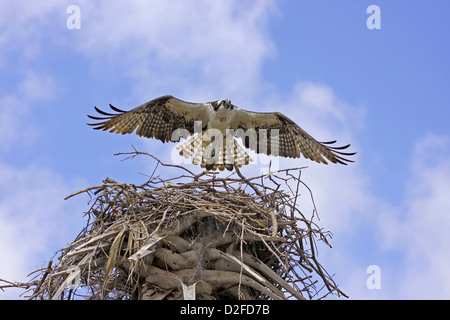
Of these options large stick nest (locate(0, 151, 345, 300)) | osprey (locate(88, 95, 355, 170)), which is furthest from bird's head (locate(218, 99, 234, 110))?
large stick nest (locate(0, 151, 345, 300))

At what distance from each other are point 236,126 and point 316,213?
3.45m

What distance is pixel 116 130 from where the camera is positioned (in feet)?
34.0

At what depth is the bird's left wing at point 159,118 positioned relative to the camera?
33.9 ft

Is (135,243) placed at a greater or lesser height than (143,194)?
lesser

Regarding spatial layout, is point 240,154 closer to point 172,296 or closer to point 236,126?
point 236,126

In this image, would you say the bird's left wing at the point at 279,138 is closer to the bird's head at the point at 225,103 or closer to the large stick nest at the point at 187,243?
Result: the bird's head at the point at 225,103

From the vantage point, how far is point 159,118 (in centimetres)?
1061

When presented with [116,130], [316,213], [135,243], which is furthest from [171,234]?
[116,130]

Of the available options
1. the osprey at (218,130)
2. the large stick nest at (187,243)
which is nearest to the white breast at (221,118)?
the osprey at (218,130)

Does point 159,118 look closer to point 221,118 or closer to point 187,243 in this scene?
point 221,118

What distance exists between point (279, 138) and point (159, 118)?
208 centimetres
